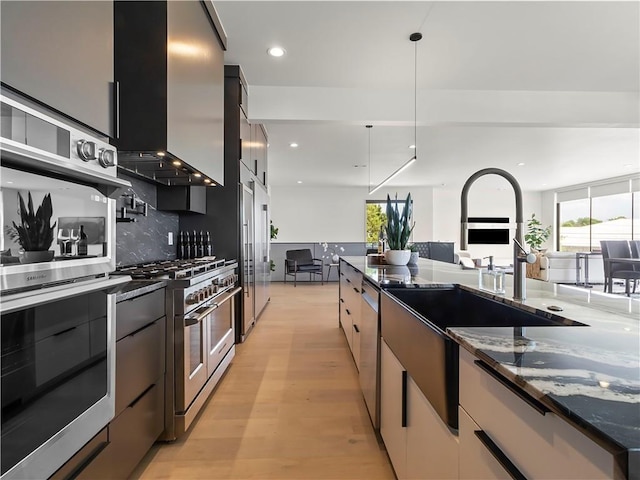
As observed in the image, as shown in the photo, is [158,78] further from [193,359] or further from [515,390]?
[515,390]

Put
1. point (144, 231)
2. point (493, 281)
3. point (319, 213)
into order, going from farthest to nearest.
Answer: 1. point (319, 213)
2. point (144, 231)
3. point (493, 281)

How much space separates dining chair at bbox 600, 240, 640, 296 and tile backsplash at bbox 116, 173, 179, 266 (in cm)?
698

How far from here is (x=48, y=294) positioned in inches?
34.5

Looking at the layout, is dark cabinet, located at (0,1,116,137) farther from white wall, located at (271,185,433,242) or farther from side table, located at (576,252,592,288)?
side table, located at (576,252,592,288)

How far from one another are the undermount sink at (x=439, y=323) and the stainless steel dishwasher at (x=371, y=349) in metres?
0.13

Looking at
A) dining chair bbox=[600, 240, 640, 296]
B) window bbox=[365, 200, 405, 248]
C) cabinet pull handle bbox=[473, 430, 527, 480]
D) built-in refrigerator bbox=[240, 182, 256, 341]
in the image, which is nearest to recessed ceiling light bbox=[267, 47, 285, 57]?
built-in refrigerator bbox=[240, 182, 256, 341]

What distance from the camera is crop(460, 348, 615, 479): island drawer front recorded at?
0.43 metres

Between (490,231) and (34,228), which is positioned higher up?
(490,231)

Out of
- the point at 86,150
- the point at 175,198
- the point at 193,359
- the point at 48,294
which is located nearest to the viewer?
the point at 48,294

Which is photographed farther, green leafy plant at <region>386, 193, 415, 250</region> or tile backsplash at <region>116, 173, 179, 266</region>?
Result: green leafy plant at <region>386, 193, 415, 250</region>

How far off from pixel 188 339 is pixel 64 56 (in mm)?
1331

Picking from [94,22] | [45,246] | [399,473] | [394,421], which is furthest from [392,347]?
[94,22]

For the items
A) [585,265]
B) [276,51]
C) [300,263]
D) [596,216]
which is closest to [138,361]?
[276,51]

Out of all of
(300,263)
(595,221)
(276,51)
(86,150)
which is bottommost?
(300,263)
